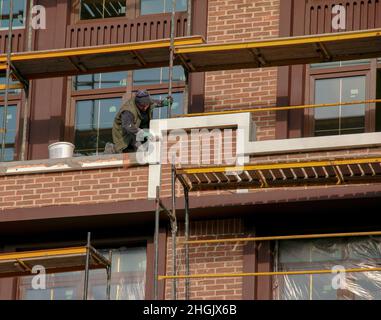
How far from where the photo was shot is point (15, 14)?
3681 centimetres

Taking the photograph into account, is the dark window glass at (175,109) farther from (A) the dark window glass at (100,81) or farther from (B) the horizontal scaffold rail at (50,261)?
(B) the horizontal scaffold rail at (50,261)

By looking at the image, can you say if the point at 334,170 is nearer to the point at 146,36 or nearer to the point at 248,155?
the point at 248,155

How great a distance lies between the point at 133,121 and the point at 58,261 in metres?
2.86

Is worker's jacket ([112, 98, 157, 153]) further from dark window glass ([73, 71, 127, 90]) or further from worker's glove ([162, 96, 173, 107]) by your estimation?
dark window glass ([73, 71, 127, 90])

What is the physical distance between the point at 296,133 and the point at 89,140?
356 centimetres

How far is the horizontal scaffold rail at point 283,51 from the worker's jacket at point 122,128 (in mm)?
1085

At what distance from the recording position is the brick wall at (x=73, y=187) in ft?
110

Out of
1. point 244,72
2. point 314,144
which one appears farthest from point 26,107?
point 314,144

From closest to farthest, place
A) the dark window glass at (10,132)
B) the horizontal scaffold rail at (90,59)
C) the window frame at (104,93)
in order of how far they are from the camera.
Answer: the horizontal scaffold rail at (90,59) < the window frame at (104,93) < the dark window glass at (10,132)

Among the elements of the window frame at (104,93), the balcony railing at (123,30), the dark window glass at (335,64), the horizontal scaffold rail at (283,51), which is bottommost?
the window frame at (104,93)

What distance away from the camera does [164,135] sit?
110ft

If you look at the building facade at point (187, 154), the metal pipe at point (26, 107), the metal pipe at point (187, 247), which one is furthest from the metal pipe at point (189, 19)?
the metal pipe at point (187, 247)

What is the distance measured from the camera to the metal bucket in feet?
113

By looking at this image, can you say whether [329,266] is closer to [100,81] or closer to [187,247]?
[187,247]
